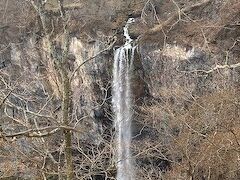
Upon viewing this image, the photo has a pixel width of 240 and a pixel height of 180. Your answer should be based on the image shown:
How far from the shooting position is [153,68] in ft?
57.2

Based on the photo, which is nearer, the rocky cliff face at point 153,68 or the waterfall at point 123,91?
the rocky cliff face at point 153,68

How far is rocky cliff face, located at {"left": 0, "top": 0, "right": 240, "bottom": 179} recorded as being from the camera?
14188 millimetres

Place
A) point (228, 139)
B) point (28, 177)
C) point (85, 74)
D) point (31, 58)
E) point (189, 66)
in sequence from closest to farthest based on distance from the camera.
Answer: point (228, 139) < point (28, 177) < point (189, 66) < point (85, 74) < point (31, 58)

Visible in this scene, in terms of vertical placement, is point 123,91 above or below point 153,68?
below

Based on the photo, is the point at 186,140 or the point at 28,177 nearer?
the point at 186,140

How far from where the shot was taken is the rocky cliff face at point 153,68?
14.2 meters

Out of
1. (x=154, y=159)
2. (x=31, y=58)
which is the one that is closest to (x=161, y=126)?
(x=154, y=159)

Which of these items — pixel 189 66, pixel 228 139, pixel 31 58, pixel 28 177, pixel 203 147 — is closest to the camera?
pixel 228 139

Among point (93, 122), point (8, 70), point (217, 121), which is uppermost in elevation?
point (8, 70)

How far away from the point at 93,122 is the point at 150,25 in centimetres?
484

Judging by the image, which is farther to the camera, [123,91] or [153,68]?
[123,91]

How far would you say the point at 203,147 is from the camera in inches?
484

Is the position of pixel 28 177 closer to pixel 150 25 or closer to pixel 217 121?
pixel 217 121

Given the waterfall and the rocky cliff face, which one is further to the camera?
the waterfall
